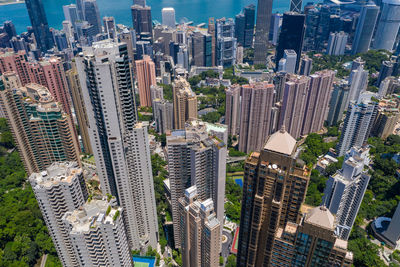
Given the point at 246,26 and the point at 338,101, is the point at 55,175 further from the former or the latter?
the point at 246,26

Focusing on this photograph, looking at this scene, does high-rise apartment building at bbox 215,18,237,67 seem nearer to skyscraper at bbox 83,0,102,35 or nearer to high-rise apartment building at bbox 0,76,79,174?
skyscraper at bbox 83,0,102,35

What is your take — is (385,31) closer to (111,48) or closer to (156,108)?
(156,108)

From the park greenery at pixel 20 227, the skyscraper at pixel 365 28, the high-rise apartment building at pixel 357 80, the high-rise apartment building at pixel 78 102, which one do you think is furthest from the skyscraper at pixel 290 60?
the park greenery at pixel 20 227

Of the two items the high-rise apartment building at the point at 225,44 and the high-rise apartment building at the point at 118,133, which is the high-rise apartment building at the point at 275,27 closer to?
the high-rise apartment building at the point at 225,44

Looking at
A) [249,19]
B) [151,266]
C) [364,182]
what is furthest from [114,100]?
[249,19]

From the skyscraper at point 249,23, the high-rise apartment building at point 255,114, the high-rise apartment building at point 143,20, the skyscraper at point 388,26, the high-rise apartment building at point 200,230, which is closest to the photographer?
the high-rise apartment building at point 200,230

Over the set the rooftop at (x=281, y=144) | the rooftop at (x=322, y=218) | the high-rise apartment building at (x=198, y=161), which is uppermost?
the rooftop at (x=281, y=144)

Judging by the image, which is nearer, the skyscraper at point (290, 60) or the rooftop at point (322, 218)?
the rooftop at point (322, 218)
